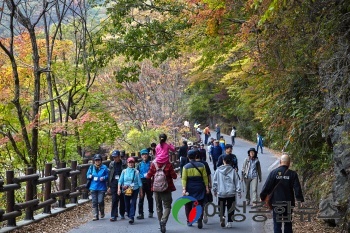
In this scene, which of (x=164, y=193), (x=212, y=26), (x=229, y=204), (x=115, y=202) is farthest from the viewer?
(x=212, y=26)

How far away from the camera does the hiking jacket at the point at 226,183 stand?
10.2 meters

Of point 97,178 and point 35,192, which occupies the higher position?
point 97,178

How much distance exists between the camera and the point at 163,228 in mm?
10133

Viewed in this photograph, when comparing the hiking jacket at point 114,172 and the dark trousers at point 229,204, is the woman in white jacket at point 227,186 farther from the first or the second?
the hiking jacket at point 114,172

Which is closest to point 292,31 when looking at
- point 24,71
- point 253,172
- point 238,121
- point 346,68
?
point 346,68

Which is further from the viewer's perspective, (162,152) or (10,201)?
(162,152)

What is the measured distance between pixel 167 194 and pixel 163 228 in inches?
28.1

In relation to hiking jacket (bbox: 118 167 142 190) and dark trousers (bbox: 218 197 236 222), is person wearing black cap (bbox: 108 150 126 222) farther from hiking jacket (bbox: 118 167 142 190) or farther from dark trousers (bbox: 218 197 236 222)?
dark trousers (bbox: 218 197 236 222)

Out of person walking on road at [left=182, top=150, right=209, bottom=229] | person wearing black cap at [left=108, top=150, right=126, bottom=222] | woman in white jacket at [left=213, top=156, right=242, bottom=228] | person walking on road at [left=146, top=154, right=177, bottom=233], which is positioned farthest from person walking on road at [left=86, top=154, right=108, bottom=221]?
woman in white jacket at [left=213, top=156, right=242, bottom=228]

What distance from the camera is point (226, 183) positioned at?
33.7 feet

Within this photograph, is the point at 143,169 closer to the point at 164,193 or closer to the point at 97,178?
the point at 97,178

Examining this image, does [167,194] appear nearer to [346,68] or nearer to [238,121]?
[346,68]

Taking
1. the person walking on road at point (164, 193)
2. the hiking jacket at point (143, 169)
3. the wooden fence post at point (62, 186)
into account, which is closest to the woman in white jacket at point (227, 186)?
the person walking on road at point (164, 193)

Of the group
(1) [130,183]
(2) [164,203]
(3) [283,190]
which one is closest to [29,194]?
(1) [130,183]
